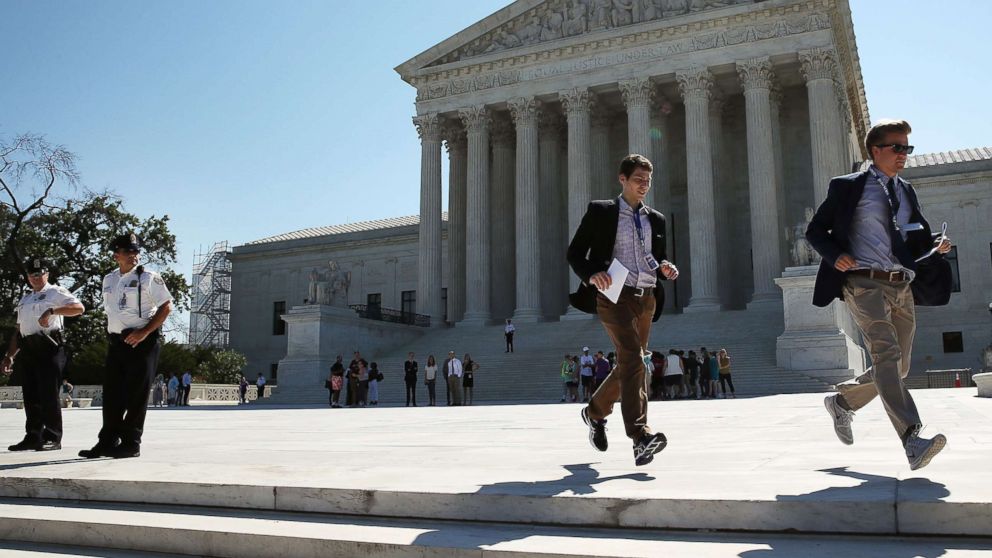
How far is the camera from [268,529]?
409 cm

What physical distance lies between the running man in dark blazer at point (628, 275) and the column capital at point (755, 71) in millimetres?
34535

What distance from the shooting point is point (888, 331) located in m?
5.11

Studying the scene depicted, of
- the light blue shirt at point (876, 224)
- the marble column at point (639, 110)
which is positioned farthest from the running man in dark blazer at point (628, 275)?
the marble column at point (639, 110)

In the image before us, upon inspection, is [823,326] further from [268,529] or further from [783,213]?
[268,529]

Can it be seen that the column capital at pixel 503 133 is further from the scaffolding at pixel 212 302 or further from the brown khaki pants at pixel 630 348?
the brown khaki pants at pixel 630 348

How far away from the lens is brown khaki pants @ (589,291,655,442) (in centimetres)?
554

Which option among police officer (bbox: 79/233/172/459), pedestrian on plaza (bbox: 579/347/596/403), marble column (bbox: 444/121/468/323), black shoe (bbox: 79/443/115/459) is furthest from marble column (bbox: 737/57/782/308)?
black shoe (bbox: 79/443/115/459)

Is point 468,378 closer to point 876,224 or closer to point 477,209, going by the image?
point 477,209

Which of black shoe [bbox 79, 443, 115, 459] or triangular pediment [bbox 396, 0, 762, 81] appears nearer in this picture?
black shoe [bbox 79, 443, 115, 459]

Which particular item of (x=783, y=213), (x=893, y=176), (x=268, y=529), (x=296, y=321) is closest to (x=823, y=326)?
(x=783, y=213)

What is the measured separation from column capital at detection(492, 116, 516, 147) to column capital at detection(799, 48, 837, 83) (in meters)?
15.7

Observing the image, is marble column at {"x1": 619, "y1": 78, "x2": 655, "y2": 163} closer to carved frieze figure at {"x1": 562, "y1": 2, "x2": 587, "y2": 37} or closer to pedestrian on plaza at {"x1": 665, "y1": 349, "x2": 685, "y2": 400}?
carved frieze figure at {"x1": 562, "y1": 2, "x2": 587, "y2": 37}

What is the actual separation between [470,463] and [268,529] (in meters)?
2.03

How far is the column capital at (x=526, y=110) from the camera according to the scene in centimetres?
4250
